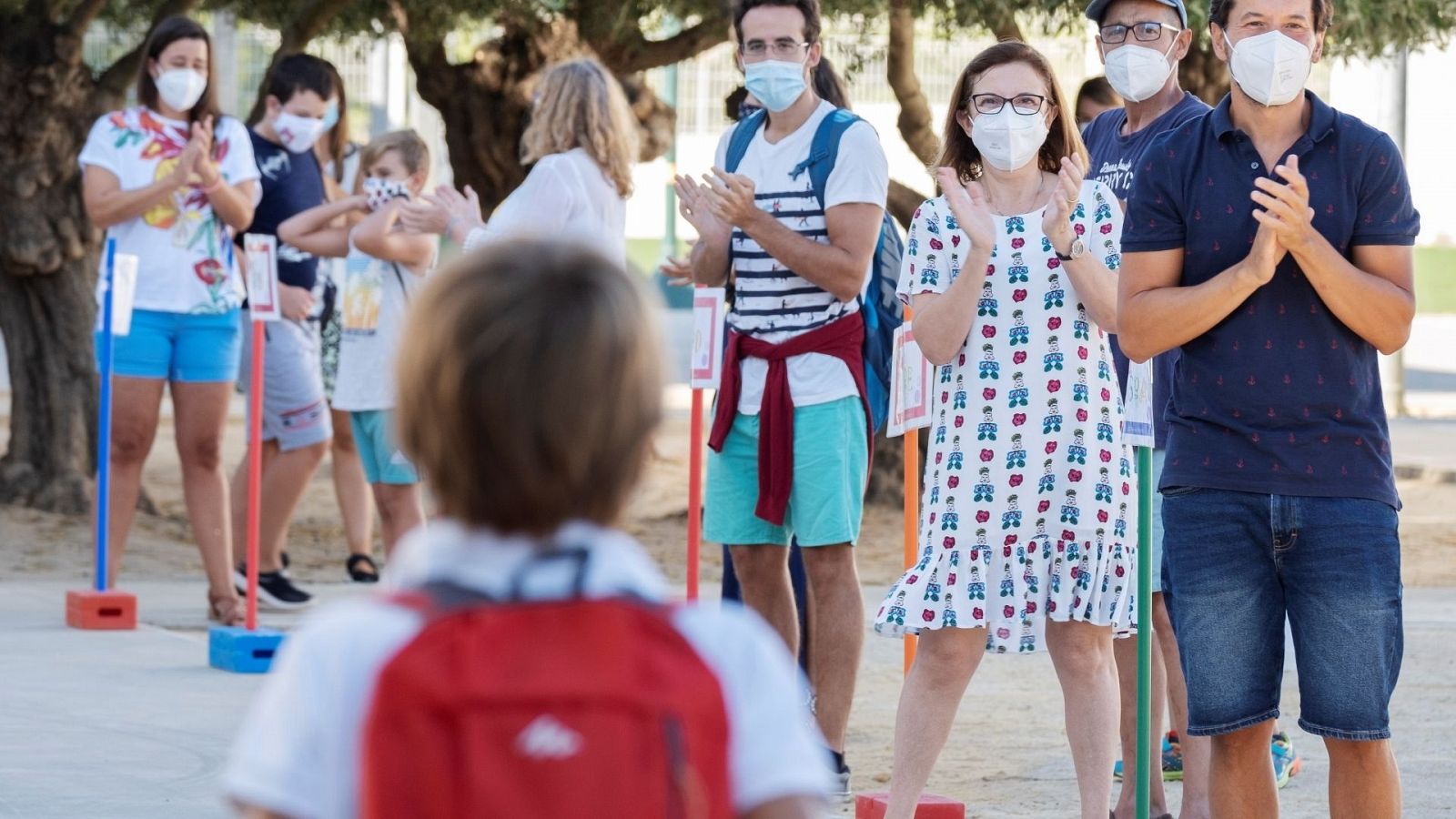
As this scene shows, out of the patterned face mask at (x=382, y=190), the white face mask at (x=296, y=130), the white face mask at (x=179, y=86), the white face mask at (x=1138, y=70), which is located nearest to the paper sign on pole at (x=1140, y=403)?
the white face mask at (x=1138, y=70)

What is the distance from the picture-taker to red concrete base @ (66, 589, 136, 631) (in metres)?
7.45

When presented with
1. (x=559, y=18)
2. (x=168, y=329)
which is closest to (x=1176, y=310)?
Answer: (x=168, y=329)

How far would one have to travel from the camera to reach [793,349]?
502 cm

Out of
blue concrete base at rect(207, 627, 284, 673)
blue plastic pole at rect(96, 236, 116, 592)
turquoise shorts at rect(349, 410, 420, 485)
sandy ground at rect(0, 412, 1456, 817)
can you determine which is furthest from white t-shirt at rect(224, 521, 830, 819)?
blue plastic pole at rect(96, 236, 116, 592)

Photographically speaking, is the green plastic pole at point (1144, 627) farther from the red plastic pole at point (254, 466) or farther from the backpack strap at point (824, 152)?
the red plastic pole at point (254, 466)

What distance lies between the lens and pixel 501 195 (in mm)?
12594

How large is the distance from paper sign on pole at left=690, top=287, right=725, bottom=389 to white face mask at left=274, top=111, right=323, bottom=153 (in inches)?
122

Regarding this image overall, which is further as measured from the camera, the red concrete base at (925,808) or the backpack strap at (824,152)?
the backpack strap at (824,152)

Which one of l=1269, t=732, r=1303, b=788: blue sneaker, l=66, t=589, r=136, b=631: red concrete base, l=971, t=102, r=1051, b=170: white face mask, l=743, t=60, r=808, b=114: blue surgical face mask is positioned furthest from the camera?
l=66, t=589, r=136, b=631: red concrete base

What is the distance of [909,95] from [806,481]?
6.38 metres

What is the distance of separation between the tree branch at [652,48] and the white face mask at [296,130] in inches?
173

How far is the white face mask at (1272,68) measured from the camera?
3562 millimetres

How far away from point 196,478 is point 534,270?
5.85 metres

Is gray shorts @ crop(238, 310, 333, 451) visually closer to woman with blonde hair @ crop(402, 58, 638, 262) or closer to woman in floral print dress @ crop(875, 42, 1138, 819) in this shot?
woman with blonde hair @ crop(402, 58, 638, 262)
